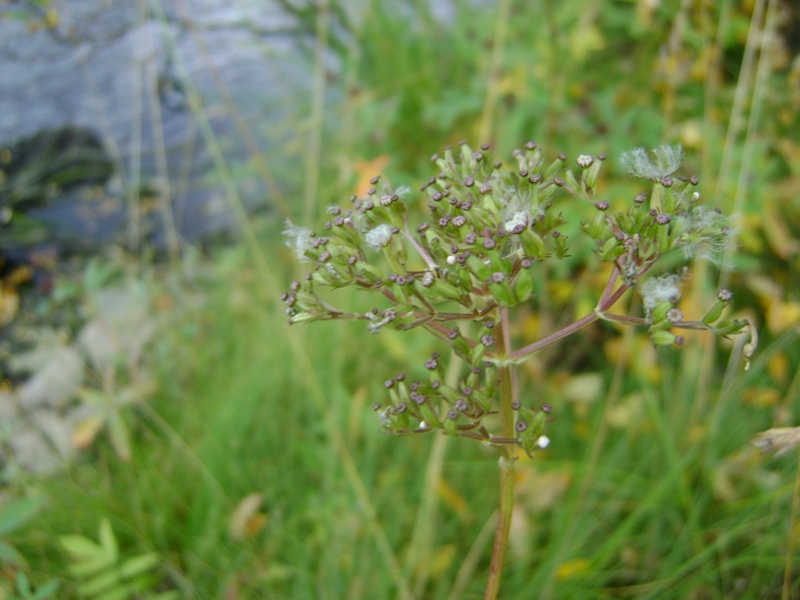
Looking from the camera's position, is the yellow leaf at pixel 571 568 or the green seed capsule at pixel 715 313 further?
the yellow leaf at pixel 571 568

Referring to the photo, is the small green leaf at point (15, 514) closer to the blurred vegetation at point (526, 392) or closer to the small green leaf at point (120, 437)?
the blurred vegetation at point (526, 392)

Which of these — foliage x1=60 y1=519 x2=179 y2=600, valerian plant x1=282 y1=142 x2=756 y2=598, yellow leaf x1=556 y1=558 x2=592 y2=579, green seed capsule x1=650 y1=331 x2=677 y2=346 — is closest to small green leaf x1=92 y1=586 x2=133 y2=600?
foliage x1=60 y1=519 x2=179 y2=600

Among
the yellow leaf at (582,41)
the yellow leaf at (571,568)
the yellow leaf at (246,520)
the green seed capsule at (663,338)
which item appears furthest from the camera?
the yellow leaf at (582,41)

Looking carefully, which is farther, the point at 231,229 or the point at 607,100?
the point at 231,229

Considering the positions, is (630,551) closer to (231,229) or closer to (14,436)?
(14,436)

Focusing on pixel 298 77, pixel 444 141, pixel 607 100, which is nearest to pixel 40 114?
pixel 298 77

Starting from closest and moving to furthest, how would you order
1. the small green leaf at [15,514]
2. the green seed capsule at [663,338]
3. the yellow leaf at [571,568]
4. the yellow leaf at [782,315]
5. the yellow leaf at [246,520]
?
1. the green seed capsule at [663,338]
2. the small green leaf at [15,514]
3. the yellow leaf at [571,568]
4. the yellow leaf at [246,520]
5. the yellow leaf at [782,315]

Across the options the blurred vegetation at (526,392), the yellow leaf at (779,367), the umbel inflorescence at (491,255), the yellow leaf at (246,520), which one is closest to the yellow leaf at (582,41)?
the blurred vegetation at (526,392)
